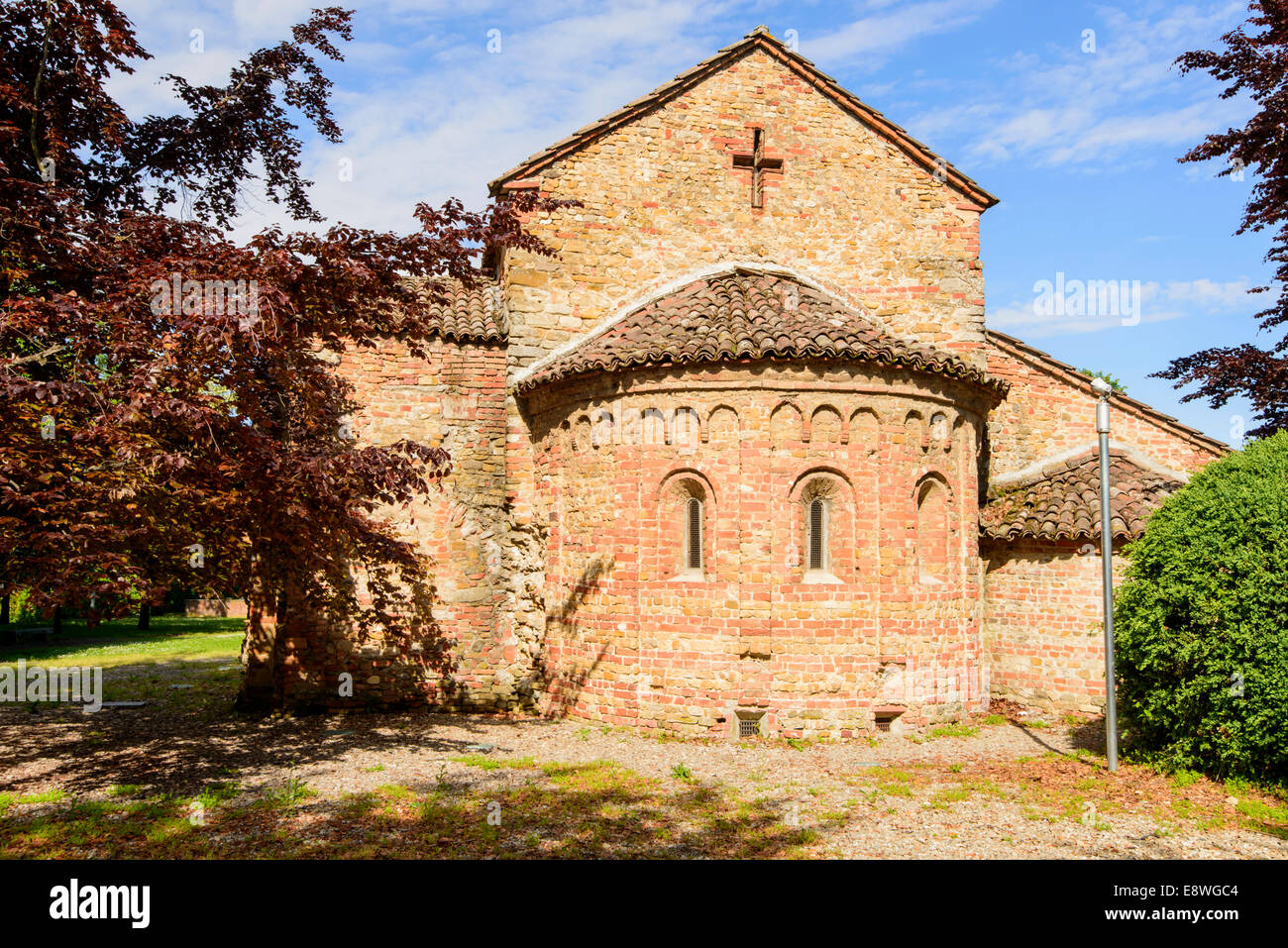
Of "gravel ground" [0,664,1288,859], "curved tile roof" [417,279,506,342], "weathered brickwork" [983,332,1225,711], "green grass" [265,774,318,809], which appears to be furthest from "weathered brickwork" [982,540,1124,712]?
"green grass" [265,774,318,809]

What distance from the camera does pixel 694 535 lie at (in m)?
11.2

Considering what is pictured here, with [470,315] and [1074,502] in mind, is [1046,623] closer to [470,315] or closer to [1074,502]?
[1074,502]

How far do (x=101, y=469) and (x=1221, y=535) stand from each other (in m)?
10.9

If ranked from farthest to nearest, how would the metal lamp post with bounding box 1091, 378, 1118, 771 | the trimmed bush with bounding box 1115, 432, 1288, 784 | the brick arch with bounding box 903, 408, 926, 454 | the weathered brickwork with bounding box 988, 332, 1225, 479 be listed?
the weathered brickwork with bounding box 988, 332, 1225, 479 < the brick arch with bounding box 903, 408, 926, 454 < the metal lamp post with bounding box 1091, 378, 1118, 771 < the trimmed bush with bounding box 1115, 432, 1288, 784

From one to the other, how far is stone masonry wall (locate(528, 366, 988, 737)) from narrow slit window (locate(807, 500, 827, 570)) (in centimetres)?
15

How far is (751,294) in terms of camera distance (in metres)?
12.2

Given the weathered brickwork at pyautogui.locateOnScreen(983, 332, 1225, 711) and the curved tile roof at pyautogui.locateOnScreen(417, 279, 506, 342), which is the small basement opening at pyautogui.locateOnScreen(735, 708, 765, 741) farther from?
the curved tile roof at pyautogui.locateOnScreen(417, 279, 506, 342)

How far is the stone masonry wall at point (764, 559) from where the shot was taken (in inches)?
415

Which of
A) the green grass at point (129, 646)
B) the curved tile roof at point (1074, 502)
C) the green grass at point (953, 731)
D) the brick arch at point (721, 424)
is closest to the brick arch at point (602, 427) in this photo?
the brick arch at point (721, 424)

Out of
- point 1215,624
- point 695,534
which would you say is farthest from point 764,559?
point 1215,624

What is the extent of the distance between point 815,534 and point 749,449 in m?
1.53

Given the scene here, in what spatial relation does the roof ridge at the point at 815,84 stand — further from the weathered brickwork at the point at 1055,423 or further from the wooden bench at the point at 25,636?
the wooden bench at the point at 25,636

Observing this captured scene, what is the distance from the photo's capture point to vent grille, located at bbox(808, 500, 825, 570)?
11.0m

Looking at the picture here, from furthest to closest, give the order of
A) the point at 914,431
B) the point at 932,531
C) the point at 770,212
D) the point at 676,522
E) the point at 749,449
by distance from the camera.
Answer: the point at 770,212, the point at 932,531, the point at 914,431, the point at 676,522, the point at 749,449
